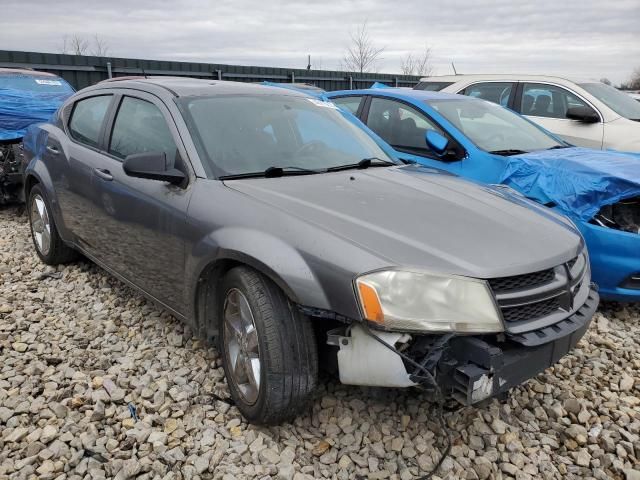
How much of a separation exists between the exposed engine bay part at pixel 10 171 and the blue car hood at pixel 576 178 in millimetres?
5220

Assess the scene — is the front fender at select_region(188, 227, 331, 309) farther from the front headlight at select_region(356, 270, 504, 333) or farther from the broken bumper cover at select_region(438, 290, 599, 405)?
the broken bumper cover at select_region(438, 290, 599, 405)

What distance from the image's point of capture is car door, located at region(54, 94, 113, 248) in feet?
12.1

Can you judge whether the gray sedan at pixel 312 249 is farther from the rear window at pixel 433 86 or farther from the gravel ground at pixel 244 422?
the rear window at pixel 433 86

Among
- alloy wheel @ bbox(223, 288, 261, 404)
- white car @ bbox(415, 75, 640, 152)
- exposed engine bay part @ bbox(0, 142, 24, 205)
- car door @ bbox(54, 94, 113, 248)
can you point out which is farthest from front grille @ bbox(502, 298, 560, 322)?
exposed engine bay part @ bbox(0, 142, 24, 205)

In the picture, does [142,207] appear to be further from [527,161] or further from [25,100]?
[25,100]

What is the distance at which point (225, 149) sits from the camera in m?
2.93

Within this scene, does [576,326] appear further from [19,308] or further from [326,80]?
[326,80]

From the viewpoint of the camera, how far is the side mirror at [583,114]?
633 centimetres

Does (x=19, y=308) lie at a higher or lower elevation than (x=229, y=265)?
lower

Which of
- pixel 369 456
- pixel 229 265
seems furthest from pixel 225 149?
pixel 369 456

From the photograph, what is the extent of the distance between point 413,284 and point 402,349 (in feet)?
0.90

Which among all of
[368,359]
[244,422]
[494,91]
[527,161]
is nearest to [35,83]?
[494,91]

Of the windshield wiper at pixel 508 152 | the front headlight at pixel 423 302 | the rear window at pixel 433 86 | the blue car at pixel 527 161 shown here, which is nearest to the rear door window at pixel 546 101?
the rear window at pixel 433 86

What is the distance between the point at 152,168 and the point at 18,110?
4840 mm
